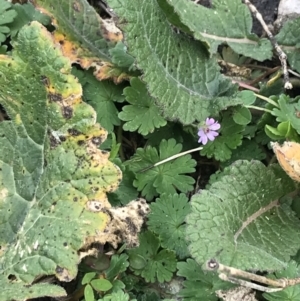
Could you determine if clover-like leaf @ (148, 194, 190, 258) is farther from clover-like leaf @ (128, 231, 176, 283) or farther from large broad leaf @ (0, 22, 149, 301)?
large broad leaf @ (0, 22, 149, 301)

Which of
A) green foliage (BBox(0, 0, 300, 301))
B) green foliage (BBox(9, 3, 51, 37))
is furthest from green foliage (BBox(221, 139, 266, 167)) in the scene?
green foliage (BBox(9, 3, 51, 37))

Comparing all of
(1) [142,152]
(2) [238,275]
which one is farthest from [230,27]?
(2) [238,275]

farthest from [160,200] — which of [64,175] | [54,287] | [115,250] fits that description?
[54,287]

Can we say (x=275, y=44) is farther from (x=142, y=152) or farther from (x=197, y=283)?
(x=197, y=283)

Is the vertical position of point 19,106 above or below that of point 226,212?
above

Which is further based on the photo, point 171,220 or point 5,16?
point 5,16

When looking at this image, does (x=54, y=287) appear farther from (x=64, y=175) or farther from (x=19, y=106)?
(x=19, y=106)
